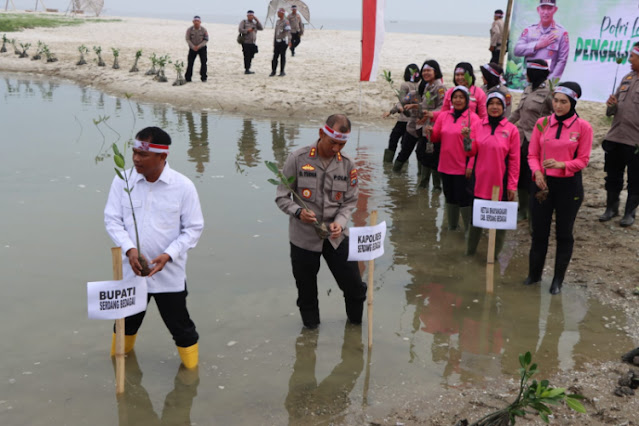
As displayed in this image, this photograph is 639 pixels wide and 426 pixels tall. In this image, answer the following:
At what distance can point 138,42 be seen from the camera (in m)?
31.3

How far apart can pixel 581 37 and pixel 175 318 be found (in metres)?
8.84

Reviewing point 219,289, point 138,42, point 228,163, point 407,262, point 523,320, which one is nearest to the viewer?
point 523,320

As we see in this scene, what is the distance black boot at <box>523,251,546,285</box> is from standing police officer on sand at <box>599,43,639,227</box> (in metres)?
2.22

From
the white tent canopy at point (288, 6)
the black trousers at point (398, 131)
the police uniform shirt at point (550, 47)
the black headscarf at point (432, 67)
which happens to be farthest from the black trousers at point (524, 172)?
the white tent canopy at point (288, 6)

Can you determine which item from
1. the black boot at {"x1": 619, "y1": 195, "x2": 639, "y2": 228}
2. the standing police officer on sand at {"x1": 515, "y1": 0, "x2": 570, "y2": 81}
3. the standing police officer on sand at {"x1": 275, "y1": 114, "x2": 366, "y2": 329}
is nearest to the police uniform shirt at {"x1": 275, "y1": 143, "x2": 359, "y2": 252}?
the standing police officer on sand at {"x1": 275, "y1": 114, "x2": 366, "y2": 329}

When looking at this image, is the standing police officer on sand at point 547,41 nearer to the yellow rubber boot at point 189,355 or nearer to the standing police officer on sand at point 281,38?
the yellow rubber boot at point 189,355

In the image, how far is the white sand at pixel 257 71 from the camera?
18.2 m

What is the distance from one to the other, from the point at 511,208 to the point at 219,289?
3.05 metres

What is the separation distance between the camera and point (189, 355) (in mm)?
5398

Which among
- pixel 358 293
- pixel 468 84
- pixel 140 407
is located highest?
pixel 468 84

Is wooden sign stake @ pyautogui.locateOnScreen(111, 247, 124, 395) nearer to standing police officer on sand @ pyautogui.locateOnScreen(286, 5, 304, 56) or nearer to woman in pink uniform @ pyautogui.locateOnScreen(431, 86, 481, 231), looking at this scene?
woman in pink uniform @ pyautogui.locateOnScreen(431, 86, 481, 231)

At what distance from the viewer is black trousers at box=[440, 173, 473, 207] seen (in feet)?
27.6

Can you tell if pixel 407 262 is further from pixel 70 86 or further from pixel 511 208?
pixel 70 86

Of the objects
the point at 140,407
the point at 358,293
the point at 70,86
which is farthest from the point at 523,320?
the point at 70,86
